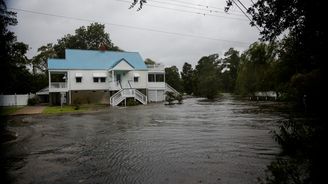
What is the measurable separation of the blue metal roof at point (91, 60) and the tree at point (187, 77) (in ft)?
146

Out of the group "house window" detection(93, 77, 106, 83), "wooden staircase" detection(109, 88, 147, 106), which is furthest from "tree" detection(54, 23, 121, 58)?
"wooden staircase" detection(109, 88, 147, 106)

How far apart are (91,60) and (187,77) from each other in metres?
51.9

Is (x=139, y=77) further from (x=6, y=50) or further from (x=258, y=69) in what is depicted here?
(x=6, y=50)

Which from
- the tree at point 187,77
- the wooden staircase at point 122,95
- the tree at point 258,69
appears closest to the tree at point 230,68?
the tree at point 187,77

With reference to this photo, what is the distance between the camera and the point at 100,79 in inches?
1702

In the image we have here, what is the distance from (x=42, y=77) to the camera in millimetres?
53938

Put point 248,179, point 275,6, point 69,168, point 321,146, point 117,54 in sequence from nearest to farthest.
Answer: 1. point 321,146
2. point 275,6
3. point 248,179
4. point 69,168
5. point 117,54

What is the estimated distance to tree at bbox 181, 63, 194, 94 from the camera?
91938mm

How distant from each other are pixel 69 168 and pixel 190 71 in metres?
88.0

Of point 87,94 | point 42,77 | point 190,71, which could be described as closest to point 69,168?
point 87,94

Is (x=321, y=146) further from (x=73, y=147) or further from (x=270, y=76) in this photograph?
(x=270, y=76)

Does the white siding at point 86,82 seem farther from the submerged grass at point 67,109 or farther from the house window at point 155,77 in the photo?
the house window at point 155,77

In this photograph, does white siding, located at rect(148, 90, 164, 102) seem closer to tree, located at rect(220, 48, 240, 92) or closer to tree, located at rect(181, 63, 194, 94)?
tree, located at rect(181, 63, 194, 94)

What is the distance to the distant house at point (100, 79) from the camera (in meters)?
40.8
